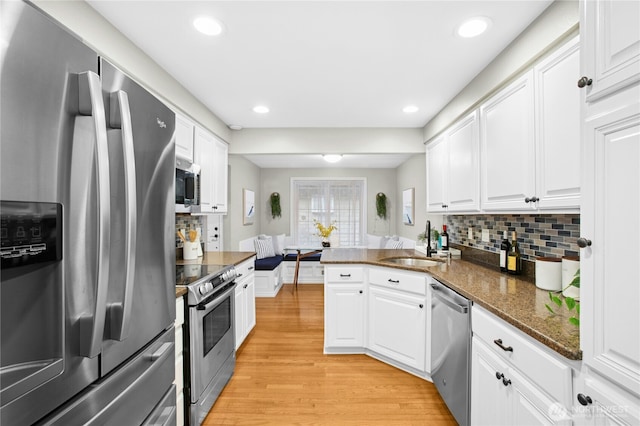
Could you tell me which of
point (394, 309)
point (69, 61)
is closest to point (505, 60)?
point (394, 309)

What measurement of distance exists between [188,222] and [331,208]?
382 centimetres

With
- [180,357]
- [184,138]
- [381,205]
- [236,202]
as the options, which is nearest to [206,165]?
[184,138]

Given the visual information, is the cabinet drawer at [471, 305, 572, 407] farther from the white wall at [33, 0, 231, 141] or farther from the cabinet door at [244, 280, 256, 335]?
the white wall at [33, 0, 231, 141]

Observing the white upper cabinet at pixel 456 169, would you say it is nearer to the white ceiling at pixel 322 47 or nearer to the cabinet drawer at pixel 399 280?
the white ceiling at pixel 322 47

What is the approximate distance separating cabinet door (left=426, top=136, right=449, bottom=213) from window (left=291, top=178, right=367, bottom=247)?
10.8 ft

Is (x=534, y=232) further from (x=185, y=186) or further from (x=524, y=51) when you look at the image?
(x=185, y=186)

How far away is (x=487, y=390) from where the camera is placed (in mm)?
1438

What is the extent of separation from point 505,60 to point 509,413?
1979 millimetres

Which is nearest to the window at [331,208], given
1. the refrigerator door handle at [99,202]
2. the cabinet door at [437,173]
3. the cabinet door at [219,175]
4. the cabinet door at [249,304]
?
the cabinet door at [219,175]

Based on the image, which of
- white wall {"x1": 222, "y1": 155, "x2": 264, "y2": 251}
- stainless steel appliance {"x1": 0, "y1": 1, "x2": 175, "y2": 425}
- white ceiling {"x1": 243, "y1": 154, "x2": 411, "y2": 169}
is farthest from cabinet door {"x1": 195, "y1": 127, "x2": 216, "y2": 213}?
white ceiling {"x1": 243, "y1": 154, "x2": 411, "y2": 169}

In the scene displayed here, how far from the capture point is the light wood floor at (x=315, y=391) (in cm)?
192

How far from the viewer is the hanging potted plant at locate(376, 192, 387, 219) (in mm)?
6359

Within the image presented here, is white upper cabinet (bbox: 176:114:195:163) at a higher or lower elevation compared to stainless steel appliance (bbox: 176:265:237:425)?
higher

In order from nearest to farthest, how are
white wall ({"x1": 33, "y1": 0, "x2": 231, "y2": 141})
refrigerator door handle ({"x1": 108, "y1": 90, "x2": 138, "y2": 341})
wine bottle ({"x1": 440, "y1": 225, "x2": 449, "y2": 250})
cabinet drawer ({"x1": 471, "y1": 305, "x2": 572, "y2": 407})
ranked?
1. refrigerator door handle ({"x1": 108, "y1": 90, "x2": 138, "y2": 341})
2. cabinet drawer ({"x1": 471, "y1": 305, "x2": 572, "y2": 407})
3. white wall ({"x1": 33, "y1": 0, "x2": 231, "y2": 141})
4. wine bottle ({"x1": 440, "y1": 225, "x2": 449, "y2": 250})
